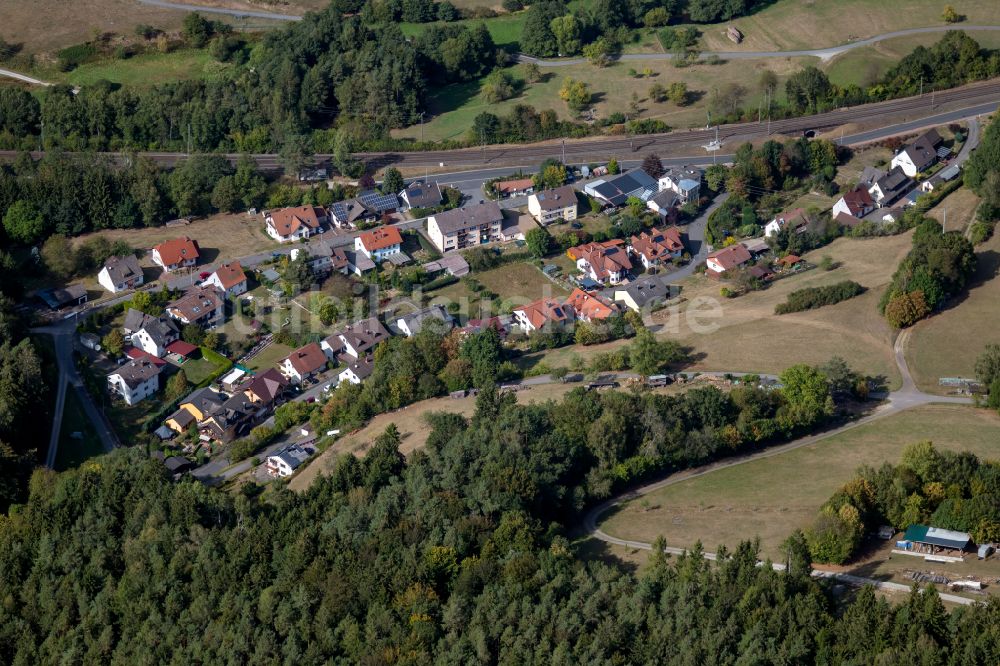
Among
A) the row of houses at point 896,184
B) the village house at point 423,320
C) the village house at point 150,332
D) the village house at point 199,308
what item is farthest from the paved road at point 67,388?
the row of houses at point 896,184

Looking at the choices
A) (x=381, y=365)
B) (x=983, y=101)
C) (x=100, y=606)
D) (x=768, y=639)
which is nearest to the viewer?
(x=768, y=639)

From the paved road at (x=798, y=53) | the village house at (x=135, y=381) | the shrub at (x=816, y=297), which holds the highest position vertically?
the paved road at (x=798, y=53)

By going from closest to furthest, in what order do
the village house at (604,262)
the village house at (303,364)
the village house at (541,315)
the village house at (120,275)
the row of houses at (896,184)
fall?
the village house at (303,364), the village house at (541,315), the village house at (120,275), the village house at (604,262), the row of houses at (896,184)

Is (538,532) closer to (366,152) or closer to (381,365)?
(381,365)

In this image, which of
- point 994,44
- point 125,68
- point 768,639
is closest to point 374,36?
point 125,68

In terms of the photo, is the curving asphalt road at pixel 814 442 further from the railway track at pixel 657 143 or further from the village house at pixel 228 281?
the village house at pixel 228 281

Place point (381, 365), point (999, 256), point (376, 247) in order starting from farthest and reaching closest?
1. point (376, 247)
2. point (999, 256)
3. point (381, 365)
